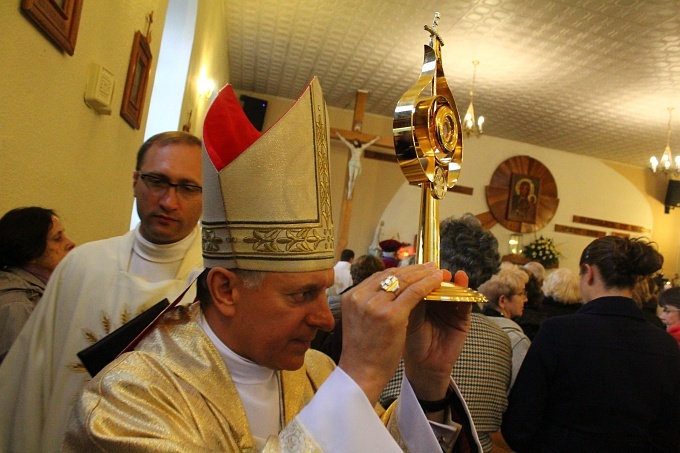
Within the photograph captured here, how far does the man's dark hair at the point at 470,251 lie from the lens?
2.10 m

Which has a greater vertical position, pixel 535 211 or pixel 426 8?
pixel 426 8

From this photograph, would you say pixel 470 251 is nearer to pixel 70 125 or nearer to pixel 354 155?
pixel 70 125

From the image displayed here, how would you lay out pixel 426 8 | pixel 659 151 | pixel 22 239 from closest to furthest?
pixel 22 239 → pixel 426 8 → pixel 659 151

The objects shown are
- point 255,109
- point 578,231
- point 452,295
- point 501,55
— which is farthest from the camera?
point 578,231

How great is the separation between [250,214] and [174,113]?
3689 mm

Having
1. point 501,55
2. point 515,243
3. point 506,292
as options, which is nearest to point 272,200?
point 506,292

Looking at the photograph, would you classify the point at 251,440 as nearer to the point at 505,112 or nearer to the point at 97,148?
the point at 97,148

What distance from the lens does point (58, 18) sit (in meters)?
1.73

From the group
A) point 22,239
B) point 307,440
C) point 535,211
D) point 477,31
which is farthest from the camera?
point 535,211

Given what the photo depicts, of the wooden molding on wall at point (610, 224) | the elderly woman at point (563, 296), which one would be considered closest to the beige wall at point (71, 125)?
the elderly woman at point (563, 296)

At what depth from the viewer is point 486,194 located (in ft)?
35.8

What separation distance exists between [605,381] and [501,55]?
5820 millimetres

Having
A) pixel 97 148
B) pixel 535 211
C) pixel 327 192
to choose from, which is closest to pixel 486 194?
pixel 535 211

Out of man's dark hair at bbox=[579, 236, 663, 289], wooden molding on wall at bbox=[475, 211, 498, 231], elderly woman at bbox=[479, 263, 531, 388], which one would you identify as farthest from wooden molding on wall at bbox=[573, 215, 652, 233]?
man's dark hair at bbox=[579, 236, 663, 289]
